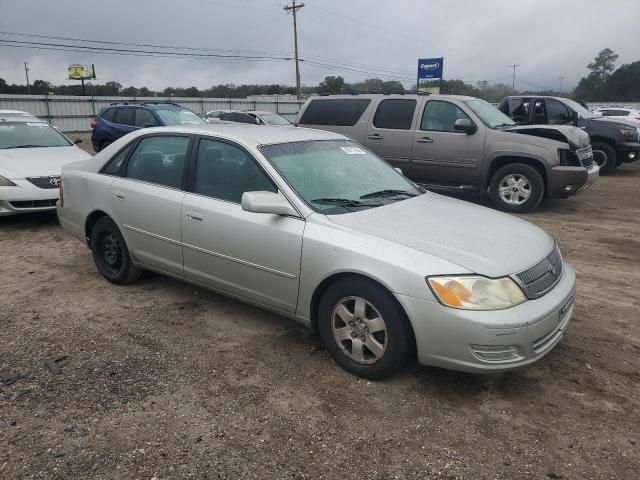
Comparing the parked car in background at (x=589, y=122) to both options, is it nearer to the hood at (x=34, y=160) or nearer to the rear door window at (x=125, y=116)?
the rear door window at (x=125, y=116)

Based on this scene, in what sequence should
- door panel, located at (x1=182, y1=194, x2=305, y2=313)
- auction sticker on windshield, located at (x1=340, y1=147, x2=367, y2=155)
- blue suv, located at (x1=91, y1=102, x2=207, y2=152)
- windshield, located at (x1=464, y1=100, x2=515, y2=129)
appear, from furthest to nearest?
blue suv, located at (x1=91, y1=102, x2=207, y2=152)
windshield, located at (x1=464, y1=100, x2=515, y2=129)
auction sticker on windshield, located at (x1=340, y1=147, x2=367, y2=155)
door panel, located at (x1=182, y1=194, x2=305, y2=313)

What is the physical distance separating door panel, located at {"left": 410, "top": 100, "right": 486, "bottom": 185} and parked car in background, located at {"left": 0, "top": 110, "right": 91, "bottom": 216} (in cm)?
552

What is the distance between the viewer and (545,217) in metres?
8.10

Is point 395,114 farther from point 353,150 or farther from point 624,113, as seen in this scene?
point 624,113

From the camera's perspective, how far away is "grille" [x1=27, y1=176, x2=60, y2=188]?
7.06 m

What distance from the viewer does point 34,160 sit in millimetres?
7480

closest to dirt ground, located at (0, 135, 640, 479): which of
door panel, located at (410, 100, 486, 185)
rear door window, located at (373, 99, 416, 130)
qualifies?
door panel, located at (410, 100, 486, 185)

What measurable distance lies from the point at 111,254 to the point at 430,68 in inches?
1043

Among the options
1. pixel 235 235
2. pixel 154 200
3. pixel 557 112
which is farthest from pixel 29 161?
pixel 557 112

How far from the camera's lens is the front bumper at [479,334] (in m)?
2.82

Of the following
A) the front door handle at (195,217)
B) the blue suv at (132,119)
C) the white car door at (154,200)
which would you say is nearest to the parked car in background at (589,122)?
the blue suv at (132,119)

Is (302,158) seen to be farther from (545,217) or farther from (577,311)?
(545,217)

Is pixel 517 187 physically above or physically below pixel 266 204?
below

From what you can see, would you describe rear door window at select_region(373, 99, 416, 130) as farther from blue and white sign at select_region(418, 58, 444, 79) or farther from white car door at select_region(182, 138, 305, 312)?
blue and white sign at select_region(418, 58, 444, 79)
